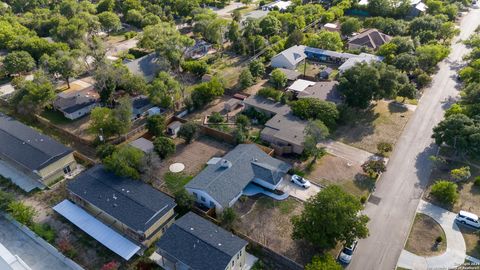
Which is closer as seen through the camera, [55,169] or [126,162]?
[126,162]

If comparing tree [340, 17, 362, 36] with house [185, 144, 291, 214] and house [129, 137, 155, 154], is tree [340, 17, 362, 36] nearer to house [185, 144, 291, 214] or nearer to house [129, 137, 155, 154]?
house [185, 144, 291, 214]

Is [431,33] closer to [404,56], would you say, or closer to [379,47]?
[379,47]

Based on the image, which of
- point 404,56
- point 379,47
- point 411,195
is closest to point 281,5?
point 379,47

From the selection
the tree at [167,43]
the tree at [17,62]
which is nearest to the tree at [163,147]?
the tree at [167,43]

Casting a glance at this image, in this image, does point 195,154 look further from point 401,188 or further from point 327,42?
point 327,42

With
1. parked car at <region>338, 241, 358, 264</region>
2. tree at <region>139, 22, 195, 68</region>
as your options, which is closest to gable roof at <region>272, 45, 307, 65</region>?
tree at <region>139, 22, 195, 68</region>

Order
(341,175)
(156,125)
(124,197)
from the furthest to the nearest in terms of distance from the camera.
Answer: (156,125)
(341,175)
(124,197)

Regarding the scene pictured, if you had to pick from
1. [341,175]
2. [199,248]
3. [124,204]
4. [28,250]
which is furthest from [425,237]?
[28,250]
